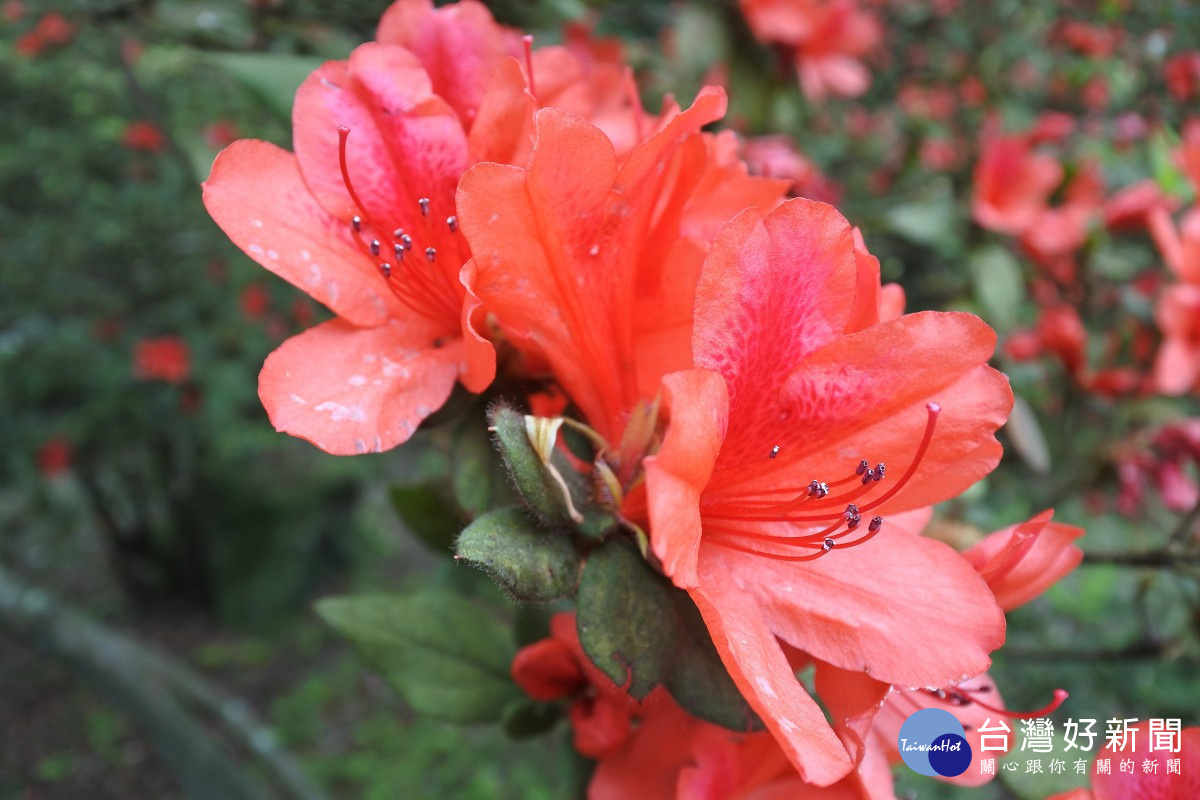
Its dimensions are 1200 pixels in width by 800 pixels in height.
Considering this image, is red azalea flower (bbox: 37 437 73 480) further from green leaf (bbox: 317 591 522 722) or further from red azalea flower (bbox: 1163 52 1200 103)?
red azalea flower (bbox: 1163 52 1200 103)

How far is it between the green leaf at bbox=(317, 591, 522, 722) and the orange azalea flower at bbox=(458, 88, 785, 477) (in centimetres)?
40

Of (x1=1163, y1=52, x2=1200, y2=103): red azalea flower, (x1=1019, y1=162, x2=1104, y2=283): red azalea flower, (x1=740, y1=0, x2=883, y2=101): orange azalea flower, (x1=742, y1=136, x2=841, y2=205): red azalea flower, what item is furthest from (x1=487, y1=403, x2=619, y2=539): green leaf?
(x1=1163, y1=52, x2=1200, y2=103): red azalea flower

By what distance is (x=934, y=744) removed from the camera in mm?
667

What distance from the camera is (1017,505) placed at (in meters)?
1.94

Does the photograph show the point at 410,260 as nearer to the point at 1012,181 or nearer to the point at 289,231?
the point at 289,231

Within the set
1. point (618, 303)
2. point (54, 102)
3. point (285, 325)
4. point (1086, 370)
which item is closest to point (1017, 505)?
point (1086, 370)

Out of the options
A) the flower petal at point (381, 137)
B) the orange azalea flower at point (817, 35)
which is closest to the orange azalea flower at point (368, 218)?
the flower petal at point (381, 137)

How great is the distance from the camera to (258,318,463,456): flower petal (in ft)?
1.91

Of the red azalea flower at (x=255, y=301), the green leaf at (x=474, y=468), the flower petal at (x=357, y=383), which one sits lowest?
the red azalea flower at (x=255, y=301)

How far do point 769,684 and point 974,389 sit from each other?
0.83 feet

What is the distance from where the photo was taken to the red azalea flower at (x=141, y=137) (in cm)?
315

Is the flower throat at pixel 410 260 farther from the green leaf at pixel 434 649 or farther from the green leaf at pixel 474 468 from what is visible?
the green leaf at pixel 434 649

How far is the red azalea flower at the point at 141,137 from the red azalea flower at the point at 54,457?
3.81ft

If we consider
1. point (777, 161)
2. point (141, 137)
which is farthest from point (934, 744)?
point (141, 137)
